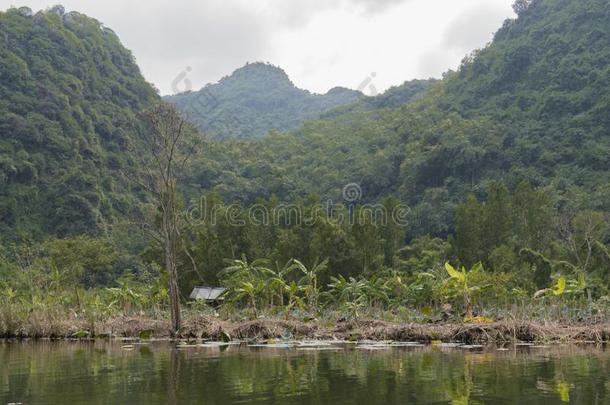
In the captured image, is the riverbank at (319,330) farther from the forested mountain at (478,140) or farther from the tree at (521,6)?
the tree at (521,6)

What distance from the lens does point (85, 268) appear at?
47.3 meters

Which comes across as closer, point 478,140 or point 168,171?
point 168,171

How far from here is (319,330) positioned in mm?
22188

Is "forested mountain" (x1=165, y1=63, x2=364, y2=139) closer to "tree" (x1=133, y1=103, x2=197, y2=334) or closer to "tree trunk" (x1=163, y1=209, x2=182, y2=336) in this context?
"tree" (x1=133, y1=103, x2=197, y2=334)

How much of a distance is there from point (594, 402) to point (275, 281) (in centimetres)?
1736

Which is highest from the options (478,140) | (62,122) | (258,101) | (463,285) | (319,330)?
(258,101)

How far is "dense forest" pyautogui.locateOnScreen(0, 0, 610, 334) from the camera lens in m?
30.2

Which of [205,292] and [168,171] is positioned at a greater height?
[168,171]

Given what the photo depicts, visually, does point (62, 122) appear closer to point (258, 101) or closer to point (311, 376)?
point (258, 101)

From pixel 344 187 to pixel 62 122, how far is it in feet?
90.6

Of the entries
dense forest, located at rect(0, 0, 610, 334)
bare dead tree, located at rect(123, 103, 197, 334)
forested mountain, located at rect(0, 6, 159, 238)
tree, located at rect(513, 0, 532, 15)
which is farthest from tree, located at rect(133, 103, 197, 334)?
tree, located at rect(513, 0, 532, 15)

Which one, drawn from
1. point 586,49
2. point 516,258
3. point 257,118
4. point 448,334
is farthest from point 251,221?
point 257,118

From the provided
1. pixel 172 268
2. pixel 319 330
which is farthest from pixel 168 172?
pixel 319 330

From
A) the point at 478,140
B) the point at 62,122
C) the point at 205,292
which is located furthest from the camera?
the point at 62,122
